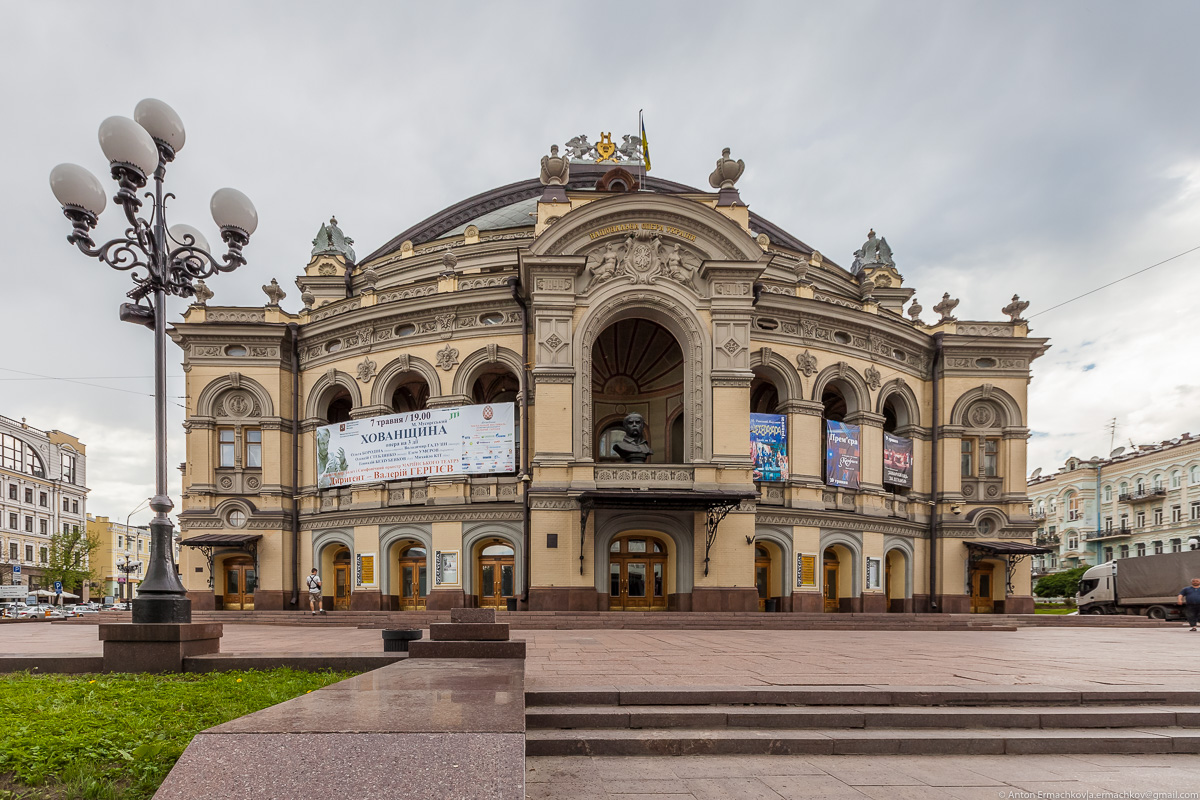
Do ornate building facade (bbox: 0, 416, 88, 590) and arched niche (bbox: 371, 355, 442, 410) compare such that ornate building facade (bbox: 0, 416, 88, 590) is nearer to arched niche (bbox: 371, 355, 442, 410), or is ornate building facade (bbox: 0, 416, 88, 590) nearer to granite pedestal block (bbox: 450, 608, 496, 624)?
arched niche (bbox: 371, 355, 442, 410)

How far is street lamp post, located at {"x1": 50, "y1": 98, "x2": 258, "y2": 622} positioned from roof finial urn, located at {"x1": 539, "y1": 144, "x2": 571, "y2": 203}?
1623cm

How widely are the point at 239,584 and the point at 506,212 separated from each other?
2223 cm

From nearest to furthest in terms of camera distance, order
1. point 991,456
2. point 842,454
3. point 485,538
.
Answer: point 485,538 → point 842,454 → point 991,456

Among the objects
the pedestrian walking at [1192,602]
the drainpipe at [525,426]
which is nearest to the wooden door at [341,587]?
the drainpipe at [525,426]

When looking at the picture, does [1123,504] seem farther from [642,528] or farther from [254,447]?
[254,447]

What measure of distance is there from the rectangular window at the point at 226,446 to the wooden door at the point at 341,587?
655 centimetres

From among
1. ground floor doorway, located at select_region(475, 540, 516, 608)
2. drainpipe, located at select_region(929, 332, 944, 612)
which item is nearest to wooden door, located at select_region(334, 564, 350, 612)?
ground floor doorway, located at select_region(475, 540, 516, 608)

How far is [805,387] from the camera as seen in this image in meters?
27.5

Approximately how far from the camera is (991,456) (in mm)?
31422

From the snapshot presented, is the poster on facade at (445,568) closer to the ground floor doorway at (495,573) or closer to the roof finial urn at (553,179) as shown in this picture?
the ground floor doorway at (495,573)

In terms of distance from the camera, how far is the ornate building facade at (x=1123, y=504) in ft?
196

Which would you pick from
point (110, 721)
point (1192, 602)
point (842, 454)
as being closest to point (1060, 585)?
point (1192, 602)

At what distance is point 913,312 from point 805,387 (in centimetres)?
909

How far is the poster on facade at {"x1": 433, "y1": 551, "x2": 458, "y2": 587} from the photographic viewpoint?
85.7 ft
